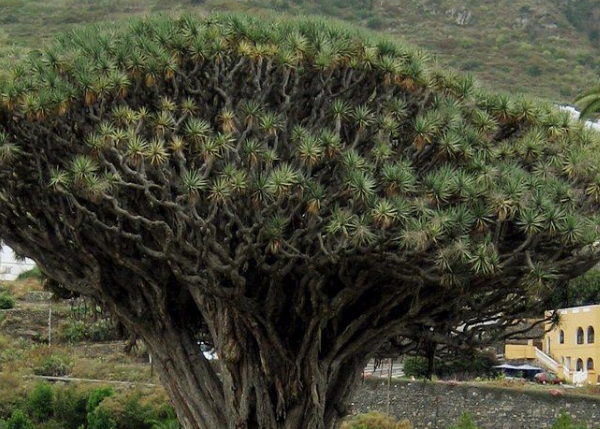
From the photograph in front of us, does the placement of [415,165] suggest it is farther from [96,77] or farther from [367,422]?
[367,422]

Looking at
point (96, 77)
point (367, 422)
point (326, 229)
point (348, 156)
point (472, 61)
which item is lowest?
point (367, 422)

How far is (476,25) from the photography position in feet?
295

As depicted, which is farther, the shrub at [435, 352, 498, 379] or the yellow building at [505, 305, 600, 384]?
the yellow building at [505, 305, 600, 384]

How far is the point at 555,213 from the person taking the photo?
1335cm

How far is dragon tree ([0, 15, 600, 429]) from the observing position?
1326 centimetres

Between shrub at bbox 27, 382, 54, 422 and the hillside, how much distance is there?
163 ft

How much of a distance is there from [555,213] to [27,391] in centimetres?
1796

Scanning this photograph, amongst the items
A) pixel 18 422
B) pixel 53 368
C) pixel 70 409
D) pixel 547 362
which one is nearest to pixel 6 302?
pixel 53 368

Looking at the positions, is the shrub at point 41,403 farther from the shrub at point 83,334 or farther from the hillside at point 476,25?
the hillside at point 476,25

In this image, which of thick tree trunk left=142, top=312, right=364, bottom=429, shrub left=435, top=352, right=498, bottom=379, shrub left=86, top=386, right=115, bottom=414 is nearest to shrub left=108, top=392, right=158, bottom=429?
shrub left=86, top=386, right=115, bottom=414

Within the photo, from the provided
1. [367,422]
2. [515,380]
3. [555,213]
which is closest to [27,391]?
[367,422]

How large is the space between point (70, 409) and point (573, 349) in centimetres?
1772

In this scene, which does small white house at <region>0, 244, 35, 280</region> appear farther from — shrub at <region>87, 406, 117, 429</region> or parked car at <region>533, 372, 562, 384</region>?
shrub at <region>87, 406, 117, 429</region>

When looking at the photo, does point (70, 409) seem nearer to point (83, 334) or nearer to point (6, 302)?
point (83, 334)
